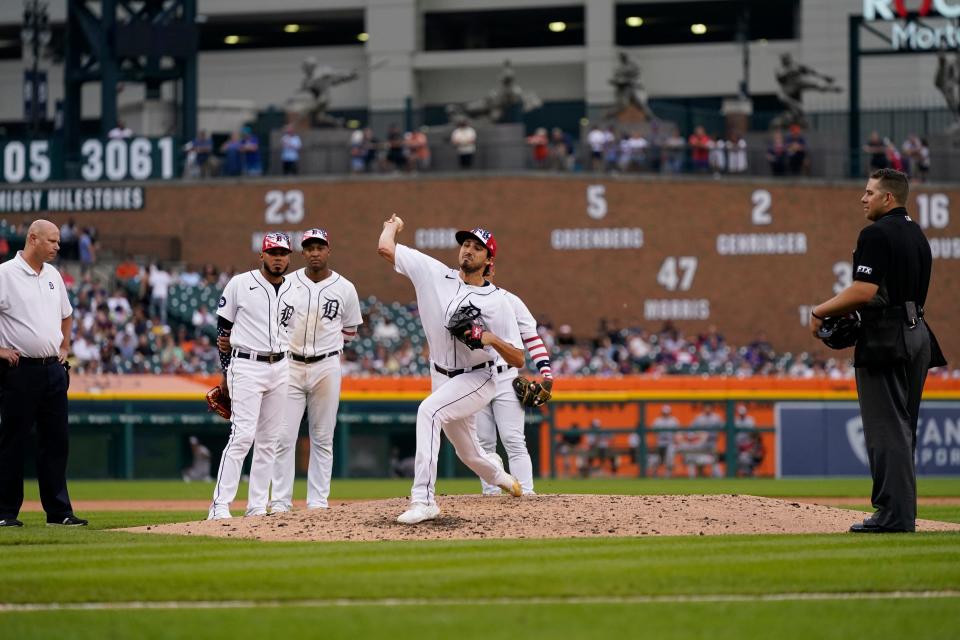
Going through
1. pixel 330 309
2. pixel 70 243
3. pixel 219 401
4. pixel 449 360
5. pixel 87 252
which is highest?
pixel 70 243

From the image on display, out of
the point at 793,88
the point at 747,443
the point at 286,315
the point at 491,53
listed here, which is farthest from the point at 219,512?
the point at 491,53

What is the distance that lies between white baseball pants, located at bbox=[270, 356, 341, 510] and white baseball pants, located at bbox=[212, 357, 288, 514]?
225 millimetres

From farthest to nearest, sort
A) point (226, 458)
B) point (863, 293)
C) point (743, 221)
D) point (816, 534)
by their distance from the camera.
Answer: point (743, 221), point (226, 458), point (816, 534), point (863, 293)

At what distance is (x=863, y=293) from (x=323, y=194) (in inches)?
1020

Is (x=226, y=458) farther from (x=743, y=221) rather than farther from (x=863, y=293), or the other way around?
(x=743, y=221)

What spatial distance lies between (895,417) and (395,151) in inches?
1009

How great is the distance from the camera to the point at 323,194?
3425cm

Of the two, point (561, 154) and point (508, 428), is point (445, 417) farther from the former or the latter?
point (561, 154)

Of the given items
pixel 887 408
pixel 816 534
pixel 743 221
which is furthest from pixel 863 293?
pixel 743 221

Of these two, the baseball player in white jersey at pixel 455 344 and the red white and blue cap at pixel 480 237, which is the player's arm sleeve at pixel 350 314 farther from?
the red white and blue cap at pixel 480 237

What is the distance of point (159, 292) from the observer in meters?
30.0

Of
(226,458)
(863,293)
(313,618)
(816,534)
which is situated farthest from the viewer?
(226,458)

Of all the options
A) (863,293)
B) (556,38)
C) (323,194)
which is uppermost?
(556,38)

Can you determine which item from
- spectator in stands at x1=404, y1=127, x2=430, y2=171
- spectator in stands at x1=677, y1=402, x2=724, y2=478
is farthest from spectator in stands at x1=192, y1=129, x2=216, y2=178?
spectator in stands at x1=677, y1=402, x2=724, y2=478
